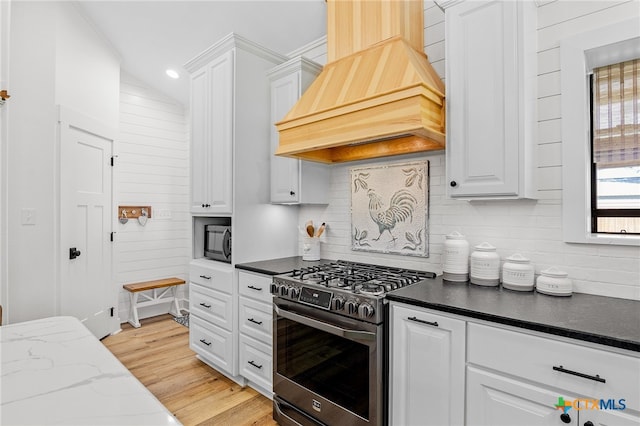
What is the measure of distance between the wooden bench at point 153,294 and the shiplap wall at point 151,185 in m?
0.12

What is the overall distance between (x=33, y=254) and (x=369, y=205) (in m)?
2.73

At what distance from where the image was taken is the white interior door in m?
3.08

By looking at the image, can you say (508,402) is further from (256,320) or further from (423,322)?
(256,320)

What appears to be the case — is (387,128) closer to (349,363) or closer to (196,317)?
(349,363)

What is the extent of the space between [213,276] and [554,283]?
241 centimetres

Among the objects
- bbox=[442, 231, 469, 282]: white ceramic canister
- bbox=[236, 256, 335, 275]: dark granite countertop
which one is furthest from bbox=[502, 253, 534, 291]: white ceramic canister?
bbox=[236, 256, 335, 275]: dark granite countertop

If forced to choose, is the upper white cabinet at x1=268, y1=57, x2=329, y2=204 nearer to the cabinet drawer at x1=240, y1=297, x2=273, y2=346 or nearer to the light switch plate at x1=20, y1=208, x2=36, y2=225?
the cabinet drawer at x1=240, y1=297, x2=273, y2=346

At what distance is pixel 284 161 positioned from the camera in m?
2.83

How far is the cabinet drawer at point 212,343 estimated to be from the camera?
2.76m

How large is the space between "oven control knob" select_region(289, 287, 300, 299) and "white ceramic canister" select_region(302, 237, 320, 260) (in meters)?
0.82

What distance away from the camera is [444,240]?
2252mm

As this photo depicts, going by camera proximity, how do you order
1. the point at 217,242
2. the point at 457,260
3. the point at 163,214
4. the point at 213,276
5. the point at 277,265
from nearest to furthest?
the point at 457,260, the point at 277,265, the point at 213,276, the point at 217,242, the point at 163,214

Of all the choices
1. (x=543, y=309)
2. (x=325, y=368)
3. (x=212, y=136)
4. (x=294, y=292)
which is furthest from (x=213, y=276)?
(x=543, y=309)

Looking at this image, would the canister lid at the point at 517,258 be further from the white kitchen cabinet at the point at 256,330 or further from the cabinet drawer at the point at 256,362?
the cabinet drawer at the point at 256,362
